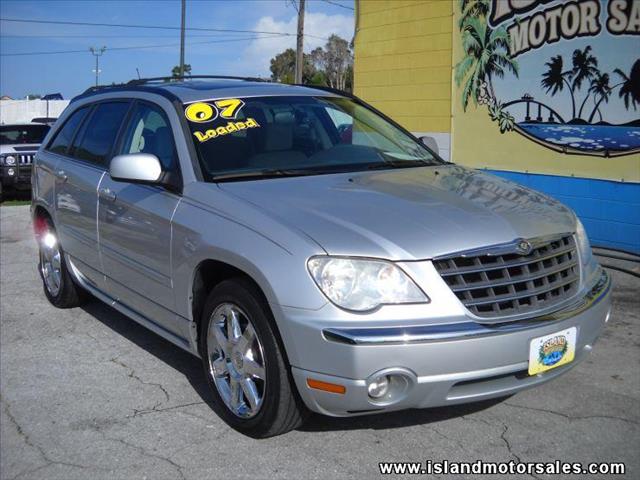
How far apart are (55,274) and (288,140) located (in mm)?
2748

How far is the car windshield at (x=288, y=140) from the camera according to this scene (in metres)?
4.35

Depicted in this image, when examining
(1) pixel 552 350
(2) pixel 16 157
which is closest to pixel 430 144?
(1) pixel 552 350

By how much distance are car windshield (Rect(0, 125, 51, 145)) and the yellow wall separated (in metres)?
7.76

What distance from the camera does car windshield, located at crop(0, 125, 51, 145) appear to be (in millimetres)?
15820

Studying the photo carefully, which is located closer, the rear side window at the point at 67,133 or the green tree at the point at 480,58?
the rear side window at the point at 67,133

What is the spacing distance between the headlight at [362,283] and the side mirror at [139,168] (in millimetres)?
1354

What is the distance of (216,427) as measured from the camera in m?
3.99

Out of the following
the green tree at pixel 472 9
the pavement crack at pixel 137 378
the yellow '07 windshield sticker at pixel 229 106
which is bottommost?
the pavement crack at pixel 137 378

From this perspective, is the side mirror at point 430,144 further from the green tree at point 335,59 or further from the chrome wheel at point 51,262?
the green tree at point 335,59

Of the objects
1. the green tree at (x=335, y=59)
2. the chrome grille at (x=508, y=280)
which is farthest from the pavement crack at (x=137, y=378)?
the green tree at (x=335, y=59)

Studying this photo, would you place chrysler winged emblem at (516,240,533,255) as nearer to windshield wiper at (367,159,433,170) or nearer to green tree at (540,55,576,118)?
windshield wiper at (367,159,433,170)

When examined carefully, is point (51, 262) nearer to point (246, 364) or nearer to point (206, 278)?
point (206, 278)

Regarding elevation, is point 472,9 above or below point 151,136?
above

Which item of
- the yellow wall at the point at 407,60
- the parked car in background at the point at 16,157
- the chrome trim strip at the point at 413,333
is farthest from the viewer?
the parked car in background at the point at 16,157
